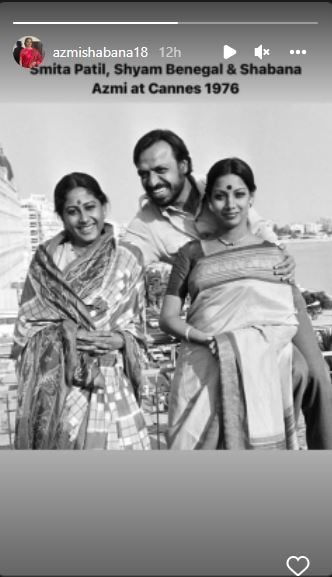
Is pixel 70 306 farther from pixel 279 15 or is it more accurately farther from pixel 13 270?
pixel 279 15

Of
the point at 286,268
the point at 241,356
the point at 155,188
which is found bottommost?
the point at 241,356

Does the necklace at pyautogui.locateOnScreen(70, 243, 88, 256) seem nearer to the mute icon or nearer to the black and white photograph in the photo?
the black and white photograph

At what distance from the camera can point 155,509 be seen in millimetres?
2031

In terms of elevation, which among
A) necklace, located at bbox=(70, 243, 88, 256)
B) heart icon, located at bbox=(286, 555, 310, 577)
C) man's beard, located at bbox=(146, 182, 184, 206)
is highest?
man's beard, located at bbox=(146, 182, 184, 206)

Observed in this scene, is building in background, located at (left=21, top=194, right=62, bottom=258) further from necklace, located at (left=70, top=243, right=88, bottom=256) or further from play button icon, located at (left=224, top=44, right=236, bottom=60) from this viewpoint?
play button icon, located at (left=224, top=44, right=236, bottom=60)

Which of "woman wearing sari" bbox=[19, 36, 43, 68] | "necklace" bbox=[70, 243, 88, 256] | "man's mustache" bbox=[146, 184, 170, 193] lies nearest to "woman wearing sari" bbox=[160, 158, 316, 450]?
"man's mustache" bbox=[146, 184, 170, 193]

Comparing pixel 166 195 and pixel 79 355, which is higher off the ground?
pixel 166 195

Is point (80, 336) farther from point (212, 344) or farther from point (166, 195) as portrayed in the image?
point (166, 195)

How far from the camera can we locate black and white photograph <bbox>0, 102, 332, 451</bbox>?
6.41ft

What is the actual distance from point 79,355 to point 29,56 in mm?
919

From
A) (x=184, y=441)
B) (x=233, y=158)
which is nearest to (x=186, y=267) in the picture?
(x=233, y=158)

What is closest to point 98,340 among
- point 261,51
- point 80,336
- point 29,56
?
point 80,336

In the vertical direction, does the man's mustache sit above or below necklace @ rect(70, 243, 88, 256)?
above

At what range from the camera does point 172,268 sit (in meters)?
2.00
